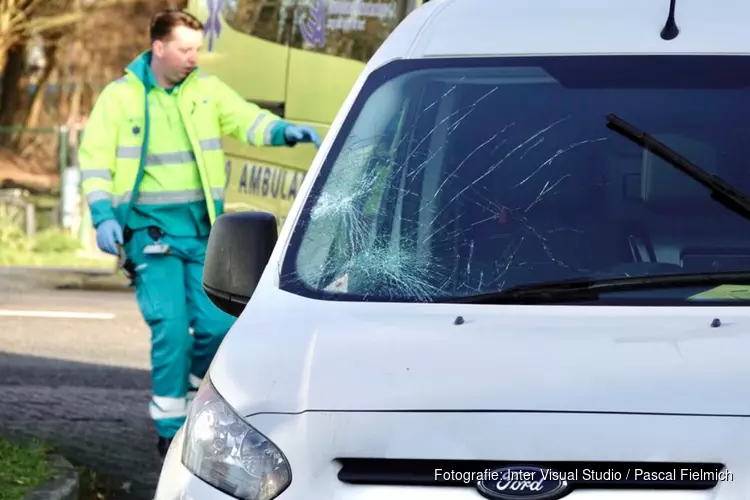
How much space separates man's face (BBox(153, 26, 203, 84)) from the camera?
6562mm

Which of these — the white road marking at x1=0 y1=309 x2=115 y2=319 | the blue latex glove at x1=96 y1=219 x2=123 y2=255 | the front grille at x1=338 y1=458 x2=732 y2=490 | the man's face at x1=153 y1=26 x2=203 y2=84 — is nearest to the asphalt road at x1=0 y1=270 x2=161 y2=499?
the white road marking at x1=0 y1=309 x2=115 y2=319

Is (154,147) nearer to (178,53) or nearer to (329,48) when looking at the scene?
(178,53)

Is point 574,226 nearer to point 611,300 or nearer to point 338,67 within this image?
point 611,300

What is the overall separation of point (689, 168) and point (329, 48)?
4.76m

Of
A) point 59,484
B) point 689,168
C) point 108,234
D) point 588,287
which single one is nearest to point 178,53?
point 108,234

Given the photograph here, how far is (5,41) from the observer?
24203 millimetres

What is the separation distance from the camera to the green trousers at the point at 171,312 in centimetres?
647

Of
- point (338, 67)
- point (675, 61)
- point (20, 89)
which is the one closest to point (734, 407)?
point (675, 61)

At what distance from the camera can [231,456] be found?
3.07 metres

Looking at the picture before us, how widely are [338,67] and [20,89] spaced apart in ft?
72.8

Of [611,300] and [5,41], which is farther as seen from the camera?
[5,41]

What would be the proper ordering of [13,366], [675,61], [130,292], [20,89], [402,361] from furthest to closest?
[20,89], [130,292], [13,366], [675,61], [402,361]

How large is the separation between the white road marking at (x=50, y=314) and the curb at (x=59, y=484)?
5618 millimetres

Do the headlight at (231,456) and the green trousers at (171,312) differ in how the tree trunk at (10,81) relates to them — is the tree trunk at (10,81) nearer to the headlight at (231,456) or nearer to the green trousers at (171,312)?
the green trousers at (171,312)
